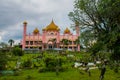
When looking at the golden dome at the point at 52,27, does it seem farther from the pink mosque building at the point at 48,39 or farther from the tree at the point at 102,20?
the tree at the point at 102,20

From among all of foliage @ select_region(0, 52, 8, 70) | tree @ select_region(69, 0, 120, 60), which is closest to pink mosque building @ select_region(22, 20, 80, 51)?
foliage @ select_region(0, 52, 8, 70)

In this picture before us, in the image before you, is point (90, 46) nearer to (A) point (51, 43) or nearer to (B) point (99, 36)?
(B) point (99, 36)

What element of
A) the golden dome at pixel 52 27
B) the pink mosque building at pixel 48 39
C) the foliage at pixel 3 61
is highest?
the golden dome at pixel 52 27

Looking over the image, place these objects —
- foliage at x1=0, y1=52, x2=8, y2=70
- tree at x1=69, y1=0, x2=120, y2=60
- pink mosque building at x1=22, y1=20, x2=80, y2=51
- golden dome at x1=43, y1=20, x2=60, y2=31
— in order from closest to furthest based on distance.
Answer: tree at x1=69, y1=0, x2=120, y2=60, foliage at x1=0, y1=52, x2=8, y2=70, pink mosque building at x1=22, y1=20, x2=80, y2=51, golden dome at x1=43, y1=20, x2=60, y2=31

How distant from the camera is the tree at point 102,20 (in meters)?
36.4

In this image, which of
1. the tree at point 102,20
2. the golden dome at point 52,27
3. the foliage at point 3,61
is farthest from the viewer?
the golden dome at point 52,27

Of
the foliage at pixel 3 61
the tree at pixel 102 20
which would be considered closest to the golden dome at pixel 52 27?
the foliage at pixel 3 61

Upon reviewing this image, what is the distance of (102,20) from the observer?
130 ft

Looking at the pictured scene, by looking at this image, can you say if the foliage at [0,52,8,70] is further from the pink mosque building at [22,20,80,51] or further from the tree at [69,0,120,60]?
the pink mosque building at [22,20,80,51]

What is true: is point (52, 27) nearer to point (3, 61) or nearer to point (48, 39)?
point (48, 39)

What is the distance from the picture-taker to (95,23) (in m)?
40.9

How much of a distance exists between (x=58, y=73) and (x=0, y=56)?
1297 centimetres

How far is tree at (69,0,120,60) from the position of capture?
36.4 metres

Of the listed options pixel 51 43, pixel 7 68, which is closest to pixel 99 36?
pixel 7 68
